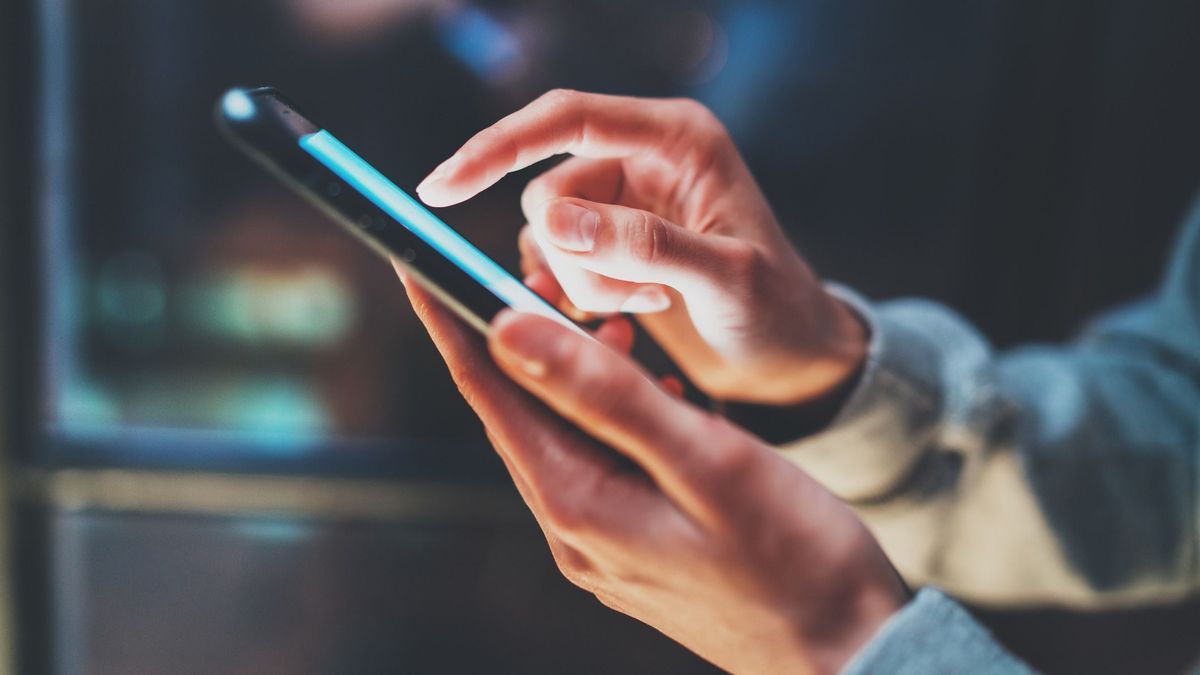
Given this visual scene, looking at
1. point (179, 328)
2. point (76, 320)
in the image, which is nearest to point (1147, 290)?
point (179, 328)

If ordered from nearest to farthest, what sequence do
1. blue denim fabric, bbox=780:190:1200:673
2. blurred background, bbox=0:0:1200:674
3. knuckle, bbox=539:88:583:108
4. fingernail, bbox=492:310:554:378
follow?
fingernail, bbox=492:310:554:378 < knuckle, bbox=539:88:583:108 < blue denim fabric, bbox=780:190:1200:673 < blurred background, bbox=0:0:1200:674

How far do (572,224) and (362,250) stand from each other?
25.7 inches

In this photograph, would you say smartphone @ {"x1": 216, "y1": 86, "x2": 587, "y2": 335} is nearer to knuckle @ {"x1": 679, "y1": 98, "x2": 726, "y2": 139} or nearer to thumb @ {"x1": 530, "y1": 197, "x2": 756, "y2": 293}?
thumb @ {"x1": 530, "y1": 197, "x2": 756, "y2": 293}

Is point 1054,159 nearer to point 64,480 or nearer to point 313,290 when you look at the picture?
point 313,290

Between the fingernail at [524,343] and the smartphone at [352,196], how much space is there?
2cm

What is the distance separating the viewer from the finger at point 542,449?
0.78 ft

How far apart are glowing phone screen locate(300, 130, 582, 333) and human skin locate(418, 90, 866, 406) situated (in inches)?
1.3

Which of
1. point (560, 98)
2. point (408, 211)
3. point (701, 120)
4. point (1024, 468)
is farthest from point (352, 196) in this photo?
point (1024, 468)

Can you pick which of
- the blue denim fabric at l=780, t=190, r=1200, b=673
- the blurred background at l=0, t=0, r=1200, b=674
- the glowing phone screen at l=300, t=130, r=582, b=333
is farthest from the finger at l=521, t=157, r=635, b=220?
the blurred background at l=0, t=0, r=1200, b=674

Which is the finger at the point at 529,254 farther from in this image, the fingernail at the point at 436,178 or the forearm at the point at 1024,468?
the forearm at the point at 1024,468

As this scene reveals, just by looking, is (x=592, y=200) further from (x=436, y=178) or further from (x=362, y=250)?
→ (x=362, y=250)

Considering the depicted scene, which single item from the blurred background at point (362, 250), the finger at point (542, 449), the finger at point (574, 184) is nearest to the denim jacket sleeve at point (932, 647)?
the finger at point (542, 449)

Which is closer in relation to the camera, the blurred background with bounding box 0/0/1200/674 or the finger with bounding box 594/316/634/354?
the finger with bounding box 594/316/634/354

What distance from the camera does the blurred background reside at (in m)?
0.82
